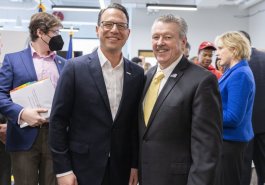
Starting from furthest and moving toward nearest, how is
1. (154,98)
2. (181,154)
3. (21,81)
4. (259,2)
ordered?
(259,2) < (21,81) < (154,98) < (181,154)

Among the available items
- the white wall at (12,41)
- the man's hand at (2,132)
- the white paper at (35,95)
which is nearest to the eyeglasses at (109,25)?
the white paper at (35,95)

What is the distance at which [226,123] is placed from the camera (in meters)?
2.54

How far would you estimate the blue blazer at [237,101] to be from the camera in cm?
248

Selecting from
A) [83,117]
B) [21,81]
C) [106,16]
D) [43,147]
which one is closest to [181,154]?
[83,117]

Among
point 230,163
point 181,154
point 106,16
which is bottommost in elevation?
point 230,163

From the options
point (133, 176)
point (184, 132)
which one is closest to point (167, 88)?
point (184, 132)

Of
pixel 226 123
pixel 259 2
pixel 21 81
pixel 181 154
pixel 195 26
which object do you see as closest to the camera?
pixel 181 154

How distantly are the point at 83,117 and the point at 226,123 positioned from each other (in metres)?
1.23

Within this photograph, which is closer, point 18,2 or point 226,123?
point 226,123

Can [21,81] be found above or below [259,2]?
below

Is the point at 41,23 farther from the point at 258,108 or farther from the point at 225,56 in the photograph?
the point at 258,108

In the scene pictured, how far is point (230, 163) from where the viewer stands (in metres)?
2.66

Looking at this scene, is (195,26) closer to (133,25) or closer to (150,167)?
(133,25)

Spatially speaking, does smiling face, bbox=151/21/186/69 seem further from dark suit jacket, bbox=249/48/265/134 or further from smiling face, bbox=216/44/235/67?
dark suit jacket, bbox=249/48/265/134
